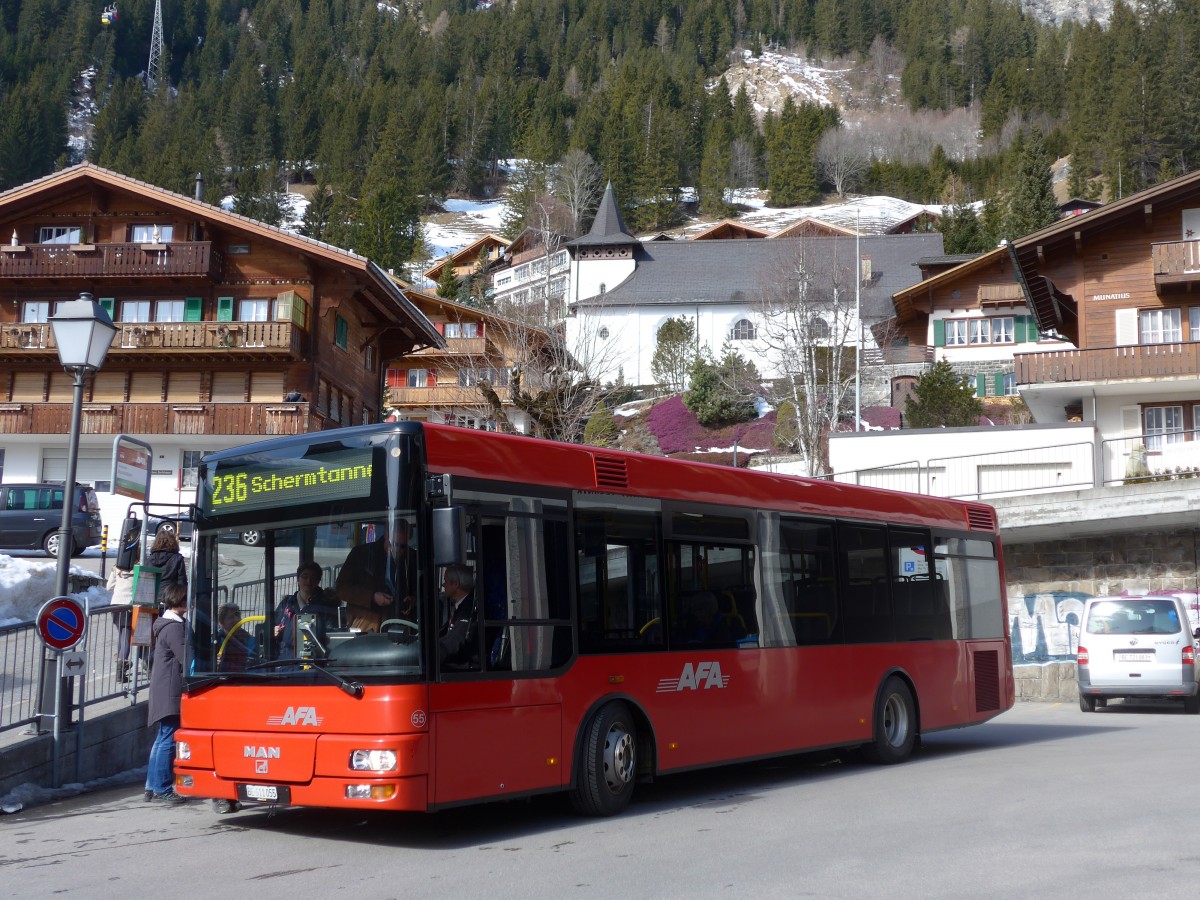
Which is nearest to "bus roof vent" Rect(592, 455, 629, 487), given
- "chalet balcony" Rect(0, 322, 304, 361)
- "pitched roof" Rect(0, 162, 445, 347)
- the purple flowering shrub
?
"pitched roof" Rect(0, 162, 445, 347)

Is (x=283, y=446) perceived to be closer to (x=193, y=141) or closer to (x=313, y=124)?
(x=193, y=141)

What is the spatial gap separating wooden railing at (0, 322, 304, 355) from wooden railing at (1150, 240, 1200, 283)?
26.7 m

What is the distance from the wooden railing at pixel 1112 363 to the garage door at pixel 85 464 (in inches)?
1222

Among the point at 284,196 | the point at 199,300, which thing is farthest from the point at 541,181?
the point at 199,300

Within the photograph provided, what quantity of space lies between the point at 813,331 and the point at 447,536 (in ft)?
164

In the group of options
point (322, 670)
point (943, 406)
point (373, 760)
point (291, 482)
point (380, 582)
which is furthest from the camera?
point (943, 406)

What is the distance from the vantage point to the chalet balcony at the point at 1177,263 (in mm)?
37781

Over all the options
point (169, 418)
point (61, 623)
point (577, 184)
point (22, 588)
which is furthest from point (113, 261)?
point (577, 184)

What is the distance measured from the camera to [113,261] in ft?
138

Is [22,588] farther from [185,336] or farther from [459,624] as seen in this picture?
[185,336]

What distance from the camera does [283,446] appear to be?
8758 millimetres

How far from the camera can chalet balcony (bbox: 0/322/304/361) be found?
132 feet

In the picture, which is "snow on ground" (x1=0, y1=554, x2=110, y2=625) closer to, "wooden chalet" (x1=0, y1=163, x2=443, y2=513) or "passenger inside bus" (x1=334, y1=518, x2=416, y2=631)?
"passenger inside bus" (x1=334, y1=518, x2=416, y2=631)

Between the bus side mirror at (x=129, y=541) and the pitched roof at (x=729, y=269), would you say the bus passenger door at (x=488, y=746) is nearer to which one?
the bus side mirror at (x=129, y=541)
